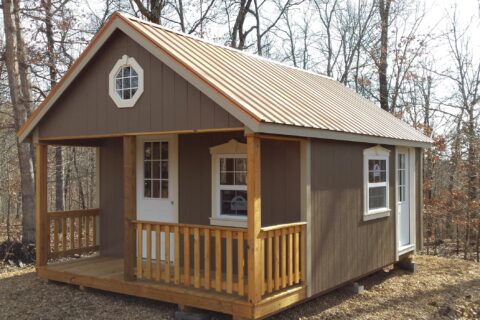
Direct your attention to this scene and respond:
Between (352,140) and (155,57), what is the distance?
3.12 metres

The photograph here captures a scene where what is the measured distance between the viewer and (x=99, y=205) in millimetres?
9742

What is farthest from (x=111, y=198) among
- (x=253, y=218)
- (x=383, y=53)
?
(x=383, y=53)

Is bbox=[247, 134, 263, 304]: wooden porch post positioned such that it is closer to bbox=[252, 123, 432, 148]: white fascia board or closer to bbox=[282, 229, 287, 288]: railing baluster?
bbox=[252, 123, 432, 148]: white fascia board

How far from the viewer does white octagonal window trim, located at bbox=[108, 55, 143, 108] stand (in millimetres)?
7176

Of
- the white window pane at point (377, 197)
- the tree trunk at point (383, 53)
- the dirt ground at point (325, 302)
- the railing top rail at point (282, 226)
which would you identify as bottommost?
the dirt ground at point (325, 302)

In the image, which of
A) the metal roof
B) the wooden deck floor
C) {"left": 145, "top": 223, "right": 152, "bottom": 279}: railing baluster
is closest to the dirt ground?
the wooden deck floor

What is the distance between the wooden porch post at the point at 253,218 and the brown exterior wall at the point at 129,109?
16.8 inches

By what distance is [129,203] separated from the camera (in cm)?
720

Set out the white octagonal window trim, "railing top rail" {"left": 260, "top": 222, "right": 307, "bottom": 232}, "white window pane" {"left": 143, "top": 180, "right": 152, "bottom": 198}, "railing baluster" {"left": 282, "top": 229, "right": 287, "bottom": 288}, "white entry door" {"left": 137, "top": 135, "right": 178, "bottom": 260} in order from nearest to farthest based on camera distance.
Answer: "railing top rail" {"left": 260, "top": 222, "right": 307, "bottom": 232}, "railing baluster" {"left": 282, "top": 229, "right": 287, "bottom": 288}, the white octagonal window trim, "white entry door" {"left": 137, "top": 135, "right": 178, "bottom": 260}, "white window pane" {"left": 143, "top": 180, "right": 152, "bottom": 198}

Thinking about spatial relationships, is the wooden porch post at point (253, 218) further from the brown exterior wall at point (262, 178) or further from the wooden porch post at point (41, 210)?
the wooden porch post at point (41, 210)

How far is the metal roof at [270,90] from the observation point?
6.29 metres

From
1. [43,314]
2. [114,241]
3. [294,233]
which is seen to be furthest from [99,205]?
[294,233]

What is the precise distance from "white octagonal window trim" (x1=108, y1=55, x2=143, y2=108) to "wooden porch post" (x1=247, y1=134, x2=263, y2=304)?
6.92 feet

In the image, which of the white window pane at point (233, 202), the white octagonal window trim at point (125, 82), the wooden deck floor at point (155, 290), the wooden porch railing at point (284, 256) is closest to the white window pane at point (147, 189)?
the wooden deck floor at point (155, 290)
